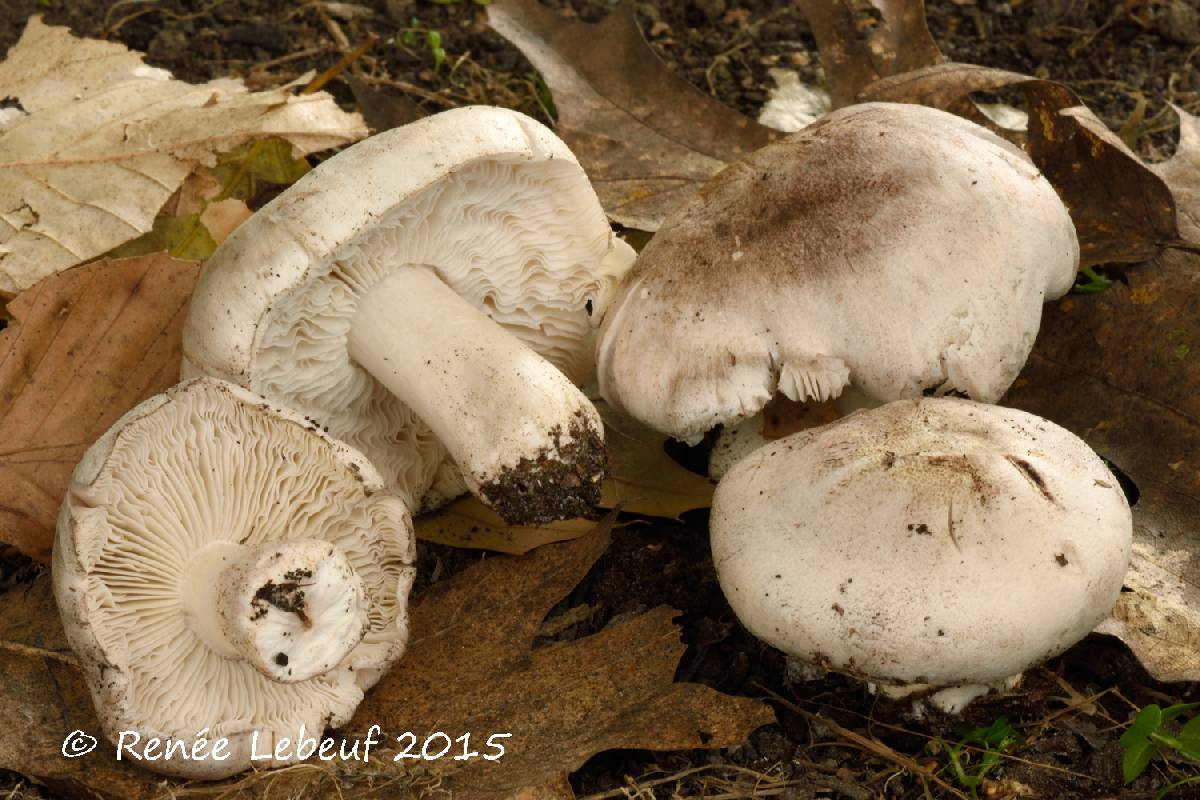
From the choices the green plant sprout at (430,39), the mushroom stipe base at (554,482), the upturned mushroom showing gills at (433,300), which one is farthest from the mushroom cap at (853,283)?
the green plant sprout at (430,39)

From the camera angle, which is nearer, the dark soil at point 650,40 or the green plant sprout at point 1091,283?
the dark soil at point 650,40

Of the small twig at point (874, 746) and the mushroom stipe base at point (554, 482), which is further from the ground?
the mushroom stipe base at point (554, 482)

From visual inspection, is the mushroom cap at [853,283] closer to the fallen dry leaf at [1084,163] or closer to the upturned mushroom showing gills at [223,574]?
the fallen dry leaf at [1084,163]

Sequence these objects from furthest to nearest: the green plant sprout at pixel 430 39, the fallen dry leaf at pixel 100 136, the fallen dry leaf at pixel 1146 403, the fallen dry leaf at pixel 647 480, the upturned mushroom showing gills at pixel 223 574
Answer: the green plant sprout at pixel 430 39 < the fallen dry leaf at pixel 100 136 < the fallen dry leaf at pixel 647 480 < the fallen dry leaf at pixel 1146 403 < the upturned mushroom showing gills at pixel 223 574

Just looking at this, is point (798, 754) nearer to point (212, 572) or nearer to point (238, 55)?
A: point (212, 572)

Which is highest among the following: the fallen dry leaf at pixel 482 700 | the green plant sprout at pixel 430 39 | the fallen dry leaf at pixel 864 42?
the fallen dry leaf at pixel 864 42

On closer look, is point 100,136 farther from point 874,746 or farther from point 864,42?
point 874,746

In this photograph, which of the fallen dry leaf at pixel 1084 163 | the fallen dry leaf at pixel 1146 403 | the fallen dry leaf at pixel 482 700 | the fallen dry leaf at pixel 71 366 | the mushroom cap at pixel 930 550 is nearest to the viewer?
the mushroom cap at pixel 930 550
